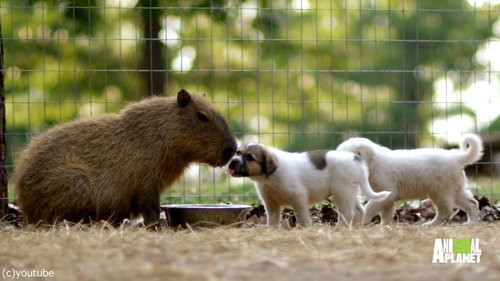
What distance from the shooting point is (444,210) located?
297 inches

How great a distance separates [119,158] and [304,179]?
1492 millimetres

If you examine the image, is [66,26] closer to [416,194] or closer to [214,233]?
[416,194]

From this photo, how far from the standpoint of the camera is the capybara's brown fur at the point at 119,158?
21.6 feet

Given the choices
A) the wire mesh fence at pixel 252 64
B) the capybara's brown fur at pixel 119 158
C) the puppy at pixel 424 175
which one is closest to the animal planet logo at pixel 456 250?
the puppy at pixel 424 175

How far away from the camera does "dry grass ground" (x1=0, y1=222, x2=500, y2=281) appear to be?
3.81 metres

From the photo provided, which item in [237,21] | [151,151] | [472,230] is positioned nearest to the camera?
[472,230]

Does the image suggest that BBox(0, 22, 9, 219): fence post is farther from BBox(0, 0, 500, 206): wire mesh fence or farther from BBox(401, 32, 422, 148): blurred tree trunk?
BBox(401, 32, 422, 148): blurred tree trunk

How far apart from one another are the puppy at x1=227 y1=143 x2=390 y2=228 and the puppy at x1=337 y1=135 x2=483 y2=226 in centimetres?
49

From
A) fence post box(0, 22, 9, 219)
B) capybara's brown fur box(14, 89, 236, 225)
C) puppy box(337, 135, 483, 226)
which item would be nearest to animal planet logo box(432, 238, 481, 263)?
puppy box(337, 135, 483, 226)

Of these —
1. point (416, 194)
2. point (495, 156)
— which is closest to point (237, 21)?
point (495, 156)

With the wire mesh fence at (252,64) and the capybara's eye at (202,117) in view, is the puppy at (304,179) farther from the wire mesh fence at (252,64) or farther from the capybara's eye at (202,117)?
the wire mesh fence at (252,64)

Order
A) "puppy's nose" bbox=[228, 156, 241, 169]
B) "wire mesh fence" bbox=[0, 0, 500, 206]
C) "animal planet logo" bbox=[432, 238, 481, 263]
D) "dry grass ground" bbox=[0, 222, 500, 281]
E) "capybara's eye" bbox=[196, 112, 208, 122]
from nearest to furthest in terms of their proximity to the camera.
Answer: "dry grass ground" bbox=[0, 222, 500, 281] < "animal planet logo" bbox=[432, 238, 481, 263] < "puppy's nose" bbox=[228, 156, 241, 169] < "capybara's eye" bbox=[196, 112, 208, 122] < "wire mesh fence" bbox=[0, 0, 500, 206]

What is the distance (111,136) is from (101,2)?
764cm

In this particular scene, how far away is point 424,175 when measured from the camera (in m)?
7.54
